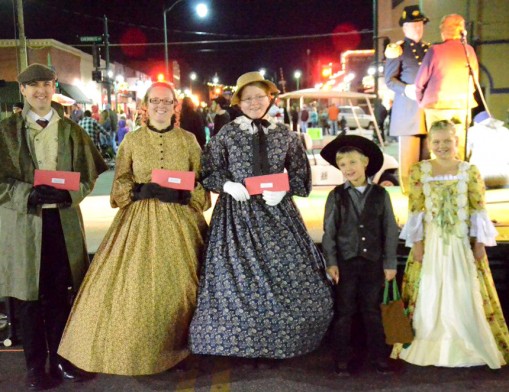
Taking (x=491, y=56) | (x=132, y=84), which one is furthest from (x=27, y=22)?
(x=491, y=56)

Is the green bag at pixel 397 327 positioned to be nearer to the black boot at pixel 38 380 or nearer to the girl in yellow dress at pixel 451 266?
the girl in yellow dress at pixel 451 266

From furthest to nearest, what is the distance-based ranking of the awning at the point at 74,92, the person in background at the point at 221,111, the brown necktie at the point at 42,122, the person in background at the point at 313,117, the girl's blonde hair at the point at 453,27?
the awning at the point at 74,92
the person in background at the point at 313,117
the person in background at the point at 221,111
the girl's blonde hair at the point at 453,27
the brown necktie at the point at 42,122

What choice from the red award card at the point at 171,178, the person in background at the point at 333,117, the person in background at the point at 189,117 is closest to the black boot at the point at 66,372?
the red award card at the point at 171,178

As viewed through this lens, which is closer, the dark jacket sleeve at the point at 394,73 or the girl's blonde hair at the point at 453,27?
the girl's blonde hair at the point at 453,27

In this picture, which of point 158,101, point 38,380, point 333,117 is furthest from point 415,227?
point 333,117

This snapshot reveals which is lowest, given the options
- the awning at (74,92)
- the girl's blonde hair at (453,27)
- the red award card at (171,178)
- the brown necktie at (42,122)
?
the red award card at (171,178)

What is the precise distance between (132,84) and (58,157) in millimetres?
45831

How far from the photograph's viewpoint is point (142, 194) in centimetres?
405

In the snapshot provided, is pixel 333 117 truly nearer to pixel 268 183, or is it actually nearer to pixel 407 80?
pixel 407 80

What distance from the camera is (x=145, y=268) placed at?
3965 mm

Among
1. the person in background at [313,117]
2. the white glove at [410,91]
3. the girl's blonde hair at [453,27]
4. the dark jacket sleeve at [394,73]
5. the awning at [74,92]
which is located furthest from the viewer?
the awning at [74,92]

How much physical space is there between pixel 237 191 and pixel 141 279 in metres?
0.88

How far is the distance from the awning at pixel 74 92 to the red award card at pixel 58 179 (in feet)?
Result: 90.6

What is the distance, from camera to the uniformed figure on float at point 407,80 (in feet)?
21.8
